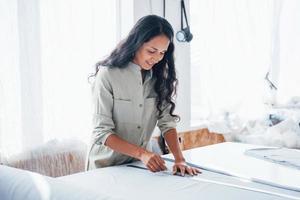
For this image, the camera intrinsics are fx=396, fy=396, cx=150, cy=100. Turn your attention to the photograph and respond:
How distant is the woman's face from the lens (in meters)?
1.71

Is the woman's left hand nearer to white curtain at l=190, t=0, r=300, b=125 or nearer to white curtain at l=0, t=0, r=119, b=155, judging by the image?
white curtain at l=0, t=0, r=119, b=155

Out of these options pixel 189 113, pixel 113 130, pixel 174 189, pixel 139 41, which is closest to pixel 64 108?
pixel 113 130

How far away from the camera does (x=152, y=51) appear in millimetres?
1718

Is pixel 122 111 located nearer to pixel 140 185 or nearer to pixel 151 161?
pixel 151 161

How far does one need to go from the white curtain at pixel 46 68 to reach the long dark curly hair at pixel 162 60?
1.37 ft

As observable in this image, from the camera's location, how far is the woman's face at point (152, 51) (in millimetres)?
1707

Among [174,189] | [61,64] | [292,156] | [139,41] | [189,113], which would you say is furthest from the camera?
[189,113]

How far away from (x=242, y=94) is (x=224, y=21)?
1.99 ft

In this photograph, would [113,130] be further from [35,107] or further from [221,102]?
[221,102]

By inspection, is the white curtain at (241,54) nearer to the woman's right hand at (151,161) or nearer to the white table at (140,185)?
the white table at (140,185)

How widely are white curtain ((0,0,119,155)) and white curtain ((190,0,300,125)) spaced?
103 centimetres

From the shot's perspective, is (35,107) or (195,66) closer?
(35,107)

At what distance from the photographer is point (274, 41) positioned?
3242mm

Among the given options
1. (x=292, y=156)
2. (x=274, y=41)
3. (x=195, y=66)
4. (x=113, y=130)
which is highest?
(x=274, y=41)
